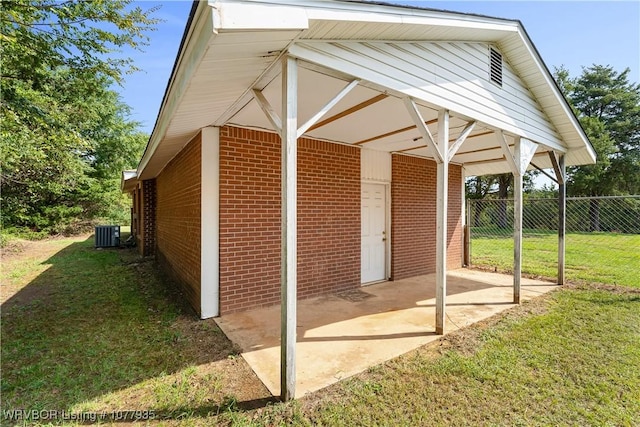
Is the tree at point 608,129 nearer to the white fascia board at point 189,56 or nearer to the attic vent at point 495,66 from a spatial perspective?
the attic vent at point 495,66

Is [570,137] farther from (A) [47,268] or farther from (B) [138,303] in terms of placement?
(A) [47,268]

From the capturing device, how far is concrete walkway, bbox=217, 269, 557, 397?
2.91 metres

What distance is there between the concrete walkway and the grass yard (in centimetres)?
18

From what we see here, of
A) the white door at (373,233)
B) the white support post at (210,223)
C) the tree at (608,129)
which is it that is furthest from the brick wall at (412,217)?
the tree at (608,129)

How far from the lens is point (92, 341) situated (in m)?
3.52

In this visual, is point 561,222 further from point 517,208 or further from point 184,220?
point 184,220

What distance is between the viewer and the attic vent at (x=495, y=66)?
4406mm

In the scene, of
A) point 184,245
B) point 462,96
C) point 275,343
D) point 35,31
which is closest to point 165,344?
point 275,343

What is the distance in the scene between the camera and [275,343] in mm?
3387

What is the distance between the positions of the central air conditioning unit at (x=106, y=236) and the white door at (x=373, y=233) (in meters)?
11.0

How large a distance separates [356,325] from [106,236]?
12151 mm

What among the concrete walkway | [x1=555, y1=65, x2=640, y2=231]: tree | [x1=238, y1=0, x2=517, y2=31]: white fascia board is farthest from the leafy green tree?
[x1=238, y1=0, x2=517, y2=31]: white fascia board

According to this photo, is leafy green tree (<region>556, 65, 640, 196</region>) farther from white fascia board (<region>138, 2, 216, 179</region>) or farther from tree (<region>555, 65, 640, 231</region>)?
white fascia board (<region>138, 2, 216, 179</region>)

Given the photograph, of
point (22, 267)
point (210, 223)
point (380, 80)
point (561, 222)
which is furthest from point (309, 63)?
point (22, 267)
